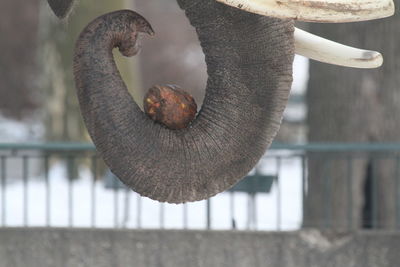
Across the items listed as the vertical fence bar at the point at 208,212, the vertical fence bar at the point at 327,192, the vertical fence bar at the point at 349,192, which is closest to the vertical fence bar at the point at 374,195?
the vertical fence bar at the point at 349,192

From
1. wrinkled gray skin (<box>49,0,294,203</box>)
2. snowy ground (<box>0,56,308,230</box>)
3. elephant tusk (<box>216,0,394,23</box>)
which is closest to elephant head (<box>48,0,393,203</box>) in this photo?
wrinkled gray skin (<box>49,0,294,203</box>)

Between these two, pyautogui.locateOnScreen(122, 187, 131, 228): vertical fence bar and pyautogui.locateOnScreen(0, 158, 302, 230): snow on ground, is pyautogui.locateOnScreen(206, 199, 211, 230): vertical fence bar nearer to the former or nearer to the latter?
pyautogui.locateOnScreen(0, 158, 302, 230): snow on ground

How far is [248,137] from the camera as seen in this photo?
4707mm

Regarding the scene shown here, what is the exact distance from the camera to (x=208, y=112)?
474 centimetres

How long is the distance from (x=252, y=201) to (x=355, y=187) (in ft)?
4.10

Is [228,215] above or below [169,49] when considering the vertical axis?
below

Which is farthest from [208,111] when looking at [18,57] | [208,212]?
[18,57]

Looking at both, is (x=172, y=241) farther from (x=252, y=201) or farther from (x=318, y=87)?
(x=318, y=87)

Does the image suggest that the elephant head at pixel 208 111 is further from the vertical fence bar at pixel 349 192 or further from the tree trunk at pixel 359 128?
the tree trunk at pixel 359 128

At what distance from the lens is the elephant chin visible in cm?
467

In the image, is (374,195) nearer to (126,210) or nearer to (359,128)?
(359,128)

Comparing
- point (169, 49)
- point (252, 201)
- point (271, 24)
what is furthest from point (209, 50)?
point (169, 49)

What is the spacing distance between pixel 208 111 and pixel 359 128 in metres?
6.44

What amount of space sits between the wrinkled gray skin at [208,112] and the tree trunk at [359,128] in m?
5.76
